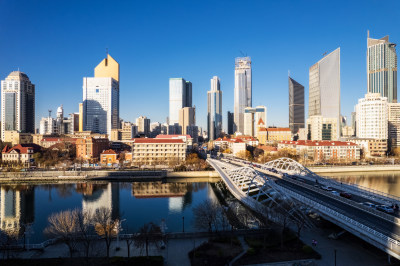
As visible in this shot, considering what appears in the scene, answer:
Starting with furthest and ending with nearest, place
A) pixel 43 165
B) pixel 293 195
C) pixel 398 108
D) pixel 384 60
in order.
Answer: pixel 384 60 < pixel 398 108 < pixel 43 165 < pixel 293 195

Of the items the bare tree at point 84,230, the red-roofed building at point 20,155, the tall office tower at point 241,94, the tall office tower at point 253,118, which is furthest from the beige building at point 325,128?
the bare tree at point 84,230

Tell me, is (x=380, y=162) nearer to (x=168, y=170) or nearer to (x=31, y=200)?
(x=168, y=170)

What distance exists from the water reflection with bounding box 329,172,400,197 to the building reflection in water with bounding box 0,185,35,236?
40.2 meters

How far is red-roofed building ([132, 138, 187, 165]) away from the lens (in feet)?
183

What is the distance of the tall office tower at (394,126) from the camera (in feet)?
284

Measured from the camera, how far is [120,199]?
32125mm

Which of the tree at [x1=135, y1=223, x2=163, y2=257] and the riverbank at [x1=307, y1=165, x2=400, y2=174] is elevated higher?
the tree at [x1=135, y1=223, x2=163, y2=257]

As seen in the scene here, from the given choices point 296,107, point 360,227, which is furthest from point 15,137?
point 296,107

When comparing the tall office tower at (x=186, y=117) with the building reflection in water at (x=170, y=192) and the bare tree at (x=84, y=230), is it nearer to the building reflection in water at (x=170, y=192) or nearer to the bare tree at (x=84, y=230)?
the building reflection in water at (x=170, y=192)

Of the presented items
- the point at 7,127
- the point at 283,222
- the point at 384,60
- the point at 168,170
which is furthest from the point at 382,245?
the point at 384,60

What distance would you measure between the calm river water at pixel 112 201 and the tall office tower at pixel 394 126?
76.2 metres

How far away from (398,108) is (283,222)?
11698 centimetres

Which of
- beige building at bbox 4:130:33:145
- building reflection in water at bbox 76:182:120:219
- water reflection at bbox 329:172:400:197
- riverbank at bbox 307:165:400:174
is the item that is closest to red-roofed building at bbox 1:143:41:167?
building reflection in water at bbox 76:182:120:219

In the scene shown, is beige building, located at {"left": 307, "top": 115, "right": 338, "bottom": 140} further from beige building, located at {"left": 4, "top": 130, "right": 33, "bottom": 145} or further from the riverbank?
beige building, located at {"left": 4, "top": 130, "right": 33, "bottom": 145}
